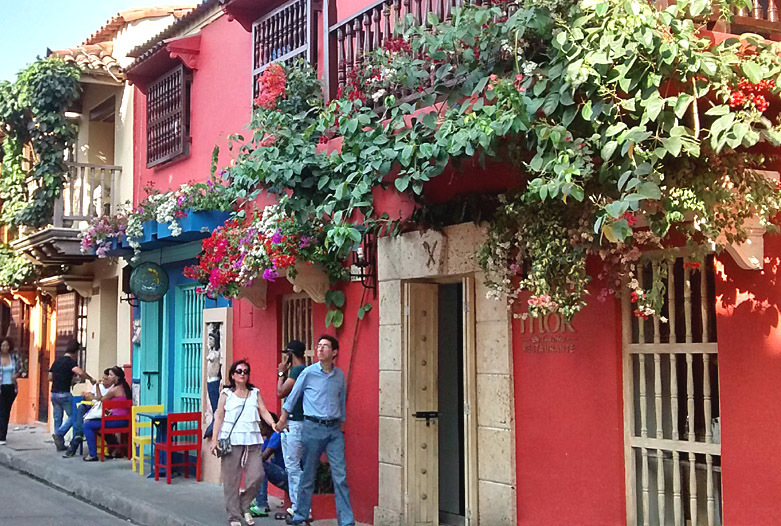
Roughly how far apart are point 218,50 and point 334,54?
3.87 m

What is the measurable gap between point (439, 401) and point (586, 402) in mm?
2694

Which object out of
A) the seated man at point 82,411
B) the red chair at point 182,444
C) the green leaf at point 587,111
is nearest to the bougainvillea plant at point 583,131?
the green leaf at point 587,111

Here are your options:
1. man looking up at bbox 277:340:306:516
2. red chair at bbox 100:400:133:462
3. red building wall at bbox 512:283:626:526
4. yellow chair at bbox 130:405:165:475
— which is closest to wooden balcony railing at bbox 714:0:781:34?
red building wall at bbox 512:283:626:526

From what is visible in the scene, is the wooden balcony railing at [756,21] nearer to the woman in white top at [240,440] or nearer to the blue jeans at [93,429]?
the woman in white top at [240,440]

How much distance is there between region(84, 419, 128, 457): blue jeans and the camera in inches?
543

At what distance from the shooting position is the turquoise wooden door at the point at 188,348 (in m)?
13.1

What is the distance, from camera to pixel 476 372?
823 centimetres

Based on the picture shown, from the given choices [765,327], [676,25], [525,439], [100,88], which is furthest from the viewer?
[100,88]

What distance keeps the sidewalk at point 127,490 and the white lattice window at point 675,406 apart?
352 cm

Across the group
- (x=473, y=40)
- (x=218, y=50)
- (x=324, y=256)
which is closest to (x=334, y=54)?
(x=324, y=256)

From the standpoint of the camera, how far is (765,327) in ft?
20.0

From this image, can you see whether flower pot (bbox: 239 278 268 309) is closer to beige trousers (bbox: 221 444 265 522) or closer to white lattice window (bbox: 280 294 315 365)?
white lattice window (bbox: 280 294 315 365)

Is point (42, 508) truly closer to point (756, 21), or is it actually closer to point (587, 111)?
point (587, 111)

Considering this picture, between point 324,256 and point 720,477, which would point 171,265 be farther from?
point 720,477
